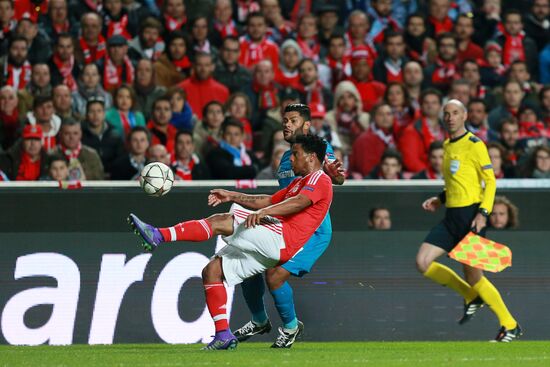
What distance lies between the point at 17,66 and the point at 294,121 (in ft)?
19.4

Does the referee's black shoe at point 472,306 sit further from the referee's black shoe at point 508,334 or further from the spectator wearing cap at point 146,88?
the spectator wearing cap at point 146,88

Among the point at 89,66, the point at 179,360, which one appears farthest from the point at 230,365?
the point at 89,66

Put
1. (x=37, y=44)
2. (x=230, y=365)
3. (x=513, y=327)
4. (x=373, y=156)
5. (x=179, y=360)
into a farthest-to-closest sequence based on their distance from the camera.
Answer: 1. (x=37, y=44)
2. (x=373, y=156)
3. (x=513, y=327)
4. (x=179, y=360)
5. (x=230, y=365)

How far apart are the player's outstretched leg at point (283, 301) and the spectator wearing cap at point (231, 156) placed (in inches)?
138

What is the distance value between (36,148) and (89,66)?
1721mm

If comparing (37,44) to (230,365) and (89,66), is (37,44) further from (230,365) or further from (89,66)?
(230,365)

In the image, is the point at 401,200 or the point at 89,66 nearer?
the point at 401,200

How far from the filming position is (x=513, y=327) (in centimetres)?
1101

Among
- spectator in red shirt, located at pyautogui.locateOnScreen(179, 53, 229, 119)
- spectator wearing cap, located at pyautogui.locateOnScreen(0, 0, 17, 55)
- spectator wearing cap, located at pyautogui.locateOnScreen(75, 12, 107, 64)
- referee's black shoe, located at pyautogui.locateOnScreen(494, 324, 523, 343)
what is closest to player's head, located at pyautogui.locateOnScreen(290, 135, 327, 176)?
referee's black shoe, located at pyautogui.locateOnScreen(494, 324, 523, 343)

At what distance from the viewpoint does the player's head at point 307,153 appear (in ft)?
30.2

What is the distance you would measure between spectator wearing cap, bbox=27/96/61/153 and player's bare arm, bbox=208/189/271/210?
14.4ft

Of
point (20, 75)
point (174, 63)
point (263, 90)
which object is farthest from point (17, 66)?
point (263, 90)

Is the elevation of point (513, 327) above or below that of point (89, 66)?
below

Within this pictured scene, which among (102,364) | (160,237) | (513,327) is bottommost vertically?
(513,327)
